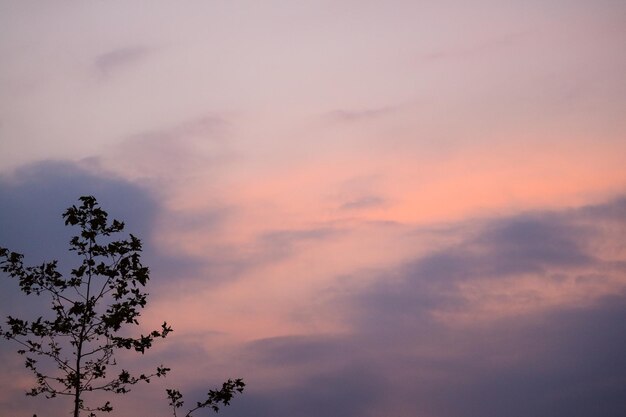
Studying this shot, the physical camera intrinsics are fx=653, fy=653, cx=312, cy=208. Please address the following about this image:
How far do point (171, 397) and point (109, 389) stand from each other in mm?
2720

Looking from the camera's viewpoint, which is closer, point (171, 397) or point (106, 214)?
point (106, 214)

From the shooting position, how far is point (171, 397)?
22.4 metres

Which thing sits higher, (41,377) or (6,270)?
(6,270)

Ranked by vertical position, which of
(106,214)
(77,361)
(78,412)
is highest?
(106,214)

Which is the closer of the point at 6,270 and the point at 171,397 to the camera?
the point at 6,270

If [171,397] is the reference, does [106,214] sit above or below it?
above

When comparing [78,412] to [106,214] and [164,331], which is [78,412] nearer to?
[164,331]

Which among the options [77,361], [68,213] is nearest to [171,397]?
[77,361]

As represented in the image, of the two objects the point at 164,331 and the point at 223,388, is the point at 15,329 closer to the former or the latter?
the point at 164,331

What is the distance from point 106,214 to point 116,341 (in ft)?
13.0

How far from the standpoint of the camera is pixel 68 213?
65.7 ft

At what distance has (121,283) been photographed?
790 inches

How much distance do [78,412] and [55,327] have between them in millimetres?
2648

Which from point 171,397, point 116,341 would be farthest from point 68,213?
point 171,397
